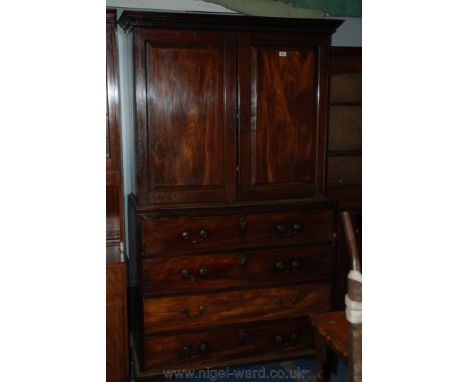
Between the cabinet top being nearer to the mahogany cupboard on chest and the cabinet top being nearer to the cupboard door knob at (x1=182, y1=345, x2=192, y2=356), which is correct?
the mahogany cupboard on chest

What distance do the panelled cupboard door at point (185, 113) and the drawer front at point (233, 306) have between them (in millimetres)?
488

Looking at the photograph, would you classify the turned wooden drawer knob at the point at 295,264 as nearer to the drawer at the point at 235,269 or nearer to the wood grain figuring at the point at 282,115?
the drawer at the point at 235,269

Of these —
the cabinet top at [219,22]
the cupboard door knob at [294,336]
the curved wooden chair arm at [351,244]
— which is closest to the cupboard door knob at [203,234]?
the cupboard door knob at [294,336]

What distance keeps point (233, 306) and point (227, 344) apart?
0.66ft

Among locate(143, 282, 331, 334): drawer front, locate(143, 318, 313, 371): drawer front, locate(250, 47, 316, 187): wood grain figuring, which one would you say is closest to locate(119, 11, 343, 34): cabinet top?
locate(250, 47, 316, 187): wood grain figuring

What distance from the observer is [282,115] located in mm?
2430

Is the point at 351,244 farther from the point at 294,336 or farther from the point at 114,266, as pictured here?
the point at 294,336

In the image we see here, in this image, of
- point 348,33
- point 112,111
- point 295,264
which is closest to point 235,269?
point 295,264

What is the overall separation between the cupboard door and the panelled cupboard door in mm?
83

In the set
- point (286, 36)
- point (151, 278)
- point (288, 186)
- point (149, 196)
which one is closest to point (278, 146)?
point (288, 186)

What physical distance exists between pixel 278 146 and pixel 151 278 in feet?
2.95

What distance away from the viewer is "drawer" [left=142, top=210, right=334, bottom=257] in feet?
7.41
